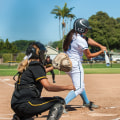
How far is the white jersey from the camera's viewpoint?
524 cm

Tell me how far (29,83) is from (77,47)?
6.73 ft

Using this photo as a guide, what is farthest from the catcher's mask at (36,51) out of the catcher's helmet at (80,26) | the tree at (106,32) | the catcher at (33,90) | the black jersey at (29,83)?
the tree at (106,32)

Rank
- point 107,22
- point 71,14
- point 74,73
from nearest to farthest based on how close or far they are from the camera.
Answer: point 74,73 < point 71,14 < point 107,22

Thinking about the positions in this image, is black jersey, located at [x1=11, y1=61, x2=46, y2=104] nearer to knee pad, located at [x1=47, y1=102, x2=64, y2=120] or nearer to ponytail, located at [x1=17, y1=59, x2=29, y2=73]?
ponytail, located at [x1=17, y1=59, x2=29, y2=73]

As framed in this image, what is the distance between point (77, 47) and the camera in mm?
5348

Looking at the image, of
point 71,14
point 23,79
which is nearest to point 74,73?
point 23,79

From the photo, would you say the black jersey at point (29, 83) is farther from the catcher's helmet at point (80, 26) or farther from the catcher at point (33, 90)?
the catcher's helmet at point (80, 26)

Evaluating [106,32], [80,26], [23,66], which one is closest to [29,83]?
[23,66]

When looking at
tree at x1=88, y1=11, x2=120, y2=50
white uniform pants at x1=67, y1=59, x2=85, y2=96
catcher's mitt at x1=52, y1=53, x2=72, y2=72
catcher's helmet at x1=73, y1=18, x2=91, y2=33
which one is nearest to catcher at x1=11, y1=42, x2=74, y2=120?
catcher's mitt at x1=52, y1=53, x2=72, y2=72

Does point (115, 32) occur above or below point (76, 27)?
above

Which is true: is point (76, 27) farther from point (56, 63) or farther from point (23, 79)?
point (23, 79)

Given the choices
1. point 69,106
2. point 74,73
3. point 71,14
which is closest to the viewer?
point 74,73

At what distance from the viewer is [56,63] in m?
4.53

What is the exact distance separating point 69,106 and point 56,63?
2374 mm
